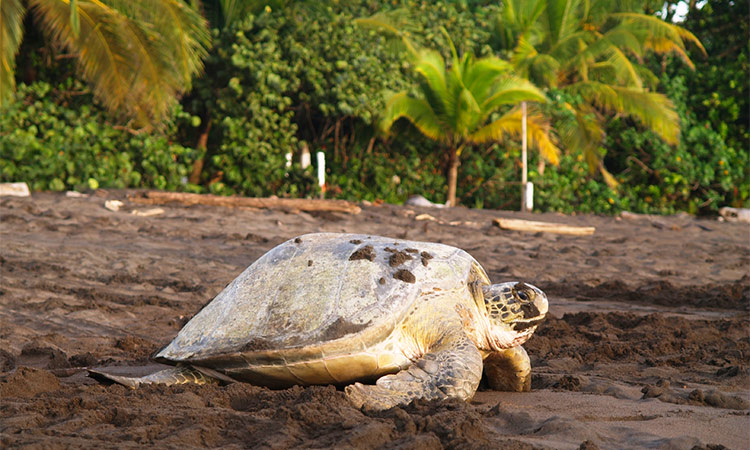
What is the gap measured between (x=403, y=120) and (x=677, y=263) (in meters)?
7.03

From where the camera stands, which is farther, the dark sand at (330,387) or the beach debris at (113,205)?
the beach debris at (113,205)

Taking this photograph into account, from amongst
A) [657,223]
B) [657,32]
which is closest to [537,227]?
[657,223]

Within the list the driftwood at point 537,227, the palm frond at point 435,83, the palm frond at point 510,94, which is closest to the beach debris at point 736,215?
the palm frond at point 510,94

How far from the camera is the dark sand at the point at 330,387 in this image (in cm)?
211

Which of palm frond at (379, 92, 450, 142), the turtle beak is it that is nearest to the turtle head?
the turtle beak

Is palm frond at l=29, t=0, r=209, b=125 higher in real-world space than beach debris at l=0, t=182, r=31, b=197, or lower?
higher

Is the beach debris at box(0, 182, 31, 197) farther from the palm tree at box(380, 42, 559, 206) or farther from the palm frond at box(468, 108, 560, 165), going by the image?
the palm frond at box(468, 108, 560, 165)

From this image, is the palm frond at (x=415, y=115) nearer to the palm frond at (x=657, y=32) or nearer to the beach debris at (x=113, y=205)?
the palm frond at (x=657, y=32)

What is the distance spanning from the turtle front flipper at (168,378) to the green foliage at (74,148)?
7.28 meters

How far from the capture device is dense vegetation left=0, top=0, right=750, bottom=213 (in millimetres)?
10695

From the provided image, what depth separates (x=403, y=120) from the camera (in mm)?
13461

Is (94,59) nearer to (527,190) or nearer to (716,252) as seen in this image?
(527,190)

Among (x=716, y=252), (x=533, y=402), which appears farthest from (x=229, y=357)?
(x=716, y=252)

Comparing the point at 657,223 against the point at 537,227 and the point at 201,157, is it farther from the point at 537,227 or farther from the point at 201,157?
the point at 201,157
